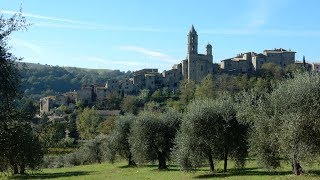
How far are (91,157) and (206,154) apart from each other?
4056 cm

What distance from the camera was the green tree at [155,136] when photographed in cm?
4928

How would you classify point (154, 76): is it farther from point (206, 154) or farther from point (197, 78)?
point (206, 154)

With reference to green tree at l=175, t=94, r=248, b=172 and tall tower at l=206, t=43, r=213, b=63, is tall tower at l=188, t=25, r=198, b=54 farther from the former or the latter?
green tree at l=175, t=94, r=248, b=172

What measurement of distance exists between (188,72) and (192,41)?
1333 centimetres

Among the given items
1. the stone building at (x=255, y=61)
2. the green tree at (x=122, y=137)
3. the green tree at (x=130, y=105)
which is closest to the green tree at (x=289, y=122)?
the green tree at (x=122, y=137)

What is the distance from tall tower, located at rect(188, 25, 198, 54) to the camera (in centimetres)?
18250

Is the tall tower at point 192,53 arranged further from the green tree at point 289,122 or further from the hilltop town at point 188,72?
the green tree at point 289,122

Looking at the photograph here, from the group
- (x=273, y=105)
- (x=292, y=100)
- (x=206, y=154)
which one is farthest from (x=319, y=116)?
(x=206, y=154)

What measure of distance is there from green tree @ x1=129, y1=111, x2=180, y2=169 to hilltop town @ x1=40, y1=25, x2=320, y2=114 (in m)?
135

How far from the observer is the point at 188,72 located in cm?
18625

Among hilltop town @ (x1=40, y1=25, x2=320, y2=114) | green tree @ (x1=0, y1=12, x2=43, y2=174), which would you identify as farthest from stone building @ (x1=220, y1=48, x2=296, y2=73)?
green tree @ (x1=0, y1=12, x2=43, y2=174)

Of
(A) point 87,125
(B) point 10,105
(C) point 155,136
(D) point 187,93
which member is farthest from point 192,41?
(B) point 10,105

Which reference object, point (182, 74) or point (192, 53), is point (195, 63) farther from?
point (182, 74)

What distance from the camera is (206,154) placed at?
4028 centimetres
